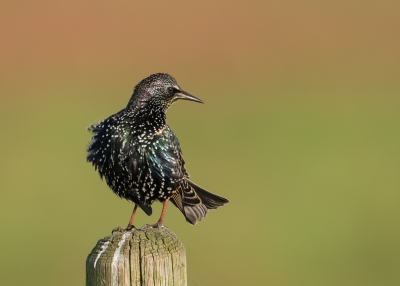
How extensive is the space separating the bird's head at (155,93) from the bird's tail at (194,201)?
0.55 m

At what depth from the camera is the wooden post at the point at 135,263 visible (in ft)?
11.0

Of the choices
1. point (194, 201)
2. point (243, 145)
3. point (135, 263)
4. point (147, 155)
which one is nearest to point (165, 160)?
point (147, 155)

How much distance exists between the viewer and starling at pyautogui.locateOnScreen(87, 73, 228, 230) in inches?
209

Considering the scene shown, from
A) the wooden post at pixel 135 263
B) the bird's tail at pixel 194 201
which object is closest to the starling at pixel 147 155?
the bird's tail at pixel 194 201

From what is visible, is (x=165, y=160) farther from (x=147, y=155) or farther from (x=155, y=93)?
(x=155, y=93)

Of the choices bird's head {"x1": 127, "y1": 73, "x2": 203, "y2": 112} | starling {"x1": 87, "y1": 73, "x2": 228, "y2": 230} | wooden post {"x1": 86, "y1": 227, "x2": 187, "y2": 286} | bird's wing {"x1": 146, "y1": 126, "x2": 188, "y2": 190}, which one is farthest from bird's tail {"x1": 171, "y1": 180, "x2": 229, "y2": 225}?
wooden post {"x1": 86, "y1": 227, "x2": 187, "y2": 286}

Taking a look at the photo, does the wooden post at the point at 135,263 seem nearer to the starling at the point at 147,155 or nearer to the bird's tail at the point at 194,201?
the starling at the point at 147,155

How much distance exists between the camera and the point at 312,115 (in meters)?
14.2

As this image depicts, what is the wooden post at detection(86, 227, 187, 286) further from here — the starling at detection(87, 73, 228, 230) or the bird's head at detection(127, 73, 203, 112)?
the bird's head at detection(127, 73, 203, 112)

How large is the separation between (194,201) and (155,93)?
0.75m

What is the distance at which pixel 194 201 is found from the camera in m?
5.58

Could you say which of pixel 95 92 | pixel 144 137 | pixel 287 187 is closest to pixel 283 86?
pixel 95 92

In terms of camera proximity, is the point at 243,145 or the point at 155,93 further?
the point at 243,145

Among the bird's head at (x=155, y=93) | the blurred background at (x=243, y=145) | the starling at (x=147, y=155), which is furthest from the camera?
the blurred background at (x=243, y=145)
